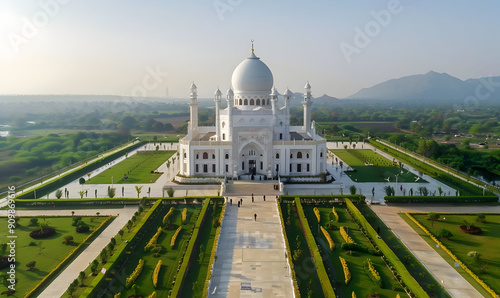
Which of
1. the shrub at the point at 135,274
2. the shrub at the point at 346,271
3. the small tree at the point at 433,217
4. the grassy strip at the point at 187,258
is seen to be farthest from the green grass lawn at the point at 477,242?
the shrub at the point at 135,274

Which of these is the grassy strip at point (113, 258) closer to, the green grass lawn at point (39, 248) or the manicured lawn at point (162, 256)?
the manicured lawn at point (162, 256)

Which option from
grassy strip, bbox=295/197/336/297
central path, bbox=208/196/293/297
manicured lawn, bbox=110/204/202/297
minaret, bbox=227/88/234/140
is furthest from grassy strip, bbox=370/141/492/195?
manicured lawn, bbox=110/204/202/297

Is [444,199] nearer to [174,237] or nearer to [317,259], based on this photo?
[317,259]

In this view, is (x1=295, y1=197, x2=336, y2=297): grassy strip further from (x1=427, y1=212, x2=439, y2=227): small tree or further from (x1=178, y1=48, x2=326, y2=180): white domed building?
(x1=178, y1=48, x2=326, y2=180): white domed building

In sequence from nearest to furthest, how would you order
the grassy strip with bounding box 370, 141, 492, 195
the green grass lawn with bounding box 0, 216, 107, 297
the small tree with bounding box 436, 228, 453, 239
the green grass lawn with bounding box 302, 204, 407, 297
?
the green grass lawn with bounding box 302, 204, 407, 297 < the green grass lawn with bounding box 0, 216, 107, 297 < the small tree with bounding box 436, 228, 453, 239 < the grassy strip with bounding box 370, 141, 492, 195

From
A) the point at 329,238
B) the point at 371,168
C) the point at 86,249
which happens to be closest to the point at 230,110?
the point at 371,168

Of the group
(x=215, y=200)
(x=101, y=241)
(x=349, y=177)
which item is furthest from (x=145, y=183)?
(x=349, y=177)

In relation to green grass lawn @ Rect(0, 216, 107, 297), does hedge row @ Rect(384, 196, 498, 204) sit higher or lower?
higher
